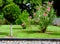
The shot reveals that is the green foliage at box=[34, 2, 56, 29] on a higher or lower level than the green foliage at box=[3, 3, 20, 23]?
lower

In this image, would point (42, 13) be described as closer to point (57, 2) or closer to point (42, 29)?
point (42, 29)

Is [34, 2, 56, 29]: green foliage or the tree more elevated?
the tree

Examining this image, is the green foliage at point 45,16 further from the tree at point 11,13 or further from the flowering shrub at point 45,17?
the tree at point 11,13

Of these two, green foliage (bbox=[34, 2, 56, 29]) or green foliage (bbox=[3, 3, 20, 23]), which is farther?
green foliage (bbox=[34, 2, 56, 29])

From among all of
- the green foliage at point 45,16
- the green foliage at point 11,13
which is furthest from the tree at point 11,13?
the green foliage at point 45,16

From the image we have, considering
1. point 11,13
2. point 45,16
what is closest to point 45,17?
point 45,16

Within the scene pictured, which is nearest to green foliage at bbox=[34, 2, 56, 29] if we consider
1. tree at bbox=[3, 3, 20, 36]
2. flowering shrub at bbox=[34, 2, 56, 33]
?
flowering shrub at bbox=[34, 2, 56, 33]

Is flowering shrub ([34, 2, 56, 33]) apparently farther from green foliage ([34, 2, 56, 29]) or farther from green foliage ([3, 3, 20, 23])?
green foliage ([3, 3, 20, 23])

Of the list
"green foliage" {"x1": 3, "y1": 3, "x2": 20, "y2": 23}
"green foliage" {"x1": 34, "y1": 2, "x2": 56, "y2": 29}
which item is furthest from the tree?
"green foliage" {"x1": 34, "y1": 2, "x2": 56, "y2": 29}

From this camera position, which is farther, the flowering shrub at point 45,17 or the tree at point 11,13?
the flowering shrub at point 45,17

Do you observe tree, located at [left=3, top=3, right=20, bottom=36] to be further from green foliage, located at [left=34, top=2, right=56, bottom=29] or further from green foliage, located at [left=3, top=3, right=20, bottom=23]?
green foliage, located at [left=34, top=2, right=56, bottom=29]

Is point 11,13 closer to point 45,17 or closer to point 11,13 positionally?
point 11,13

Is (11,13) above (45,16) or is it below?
above

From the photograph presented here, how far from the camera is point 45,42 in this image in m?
5.98
